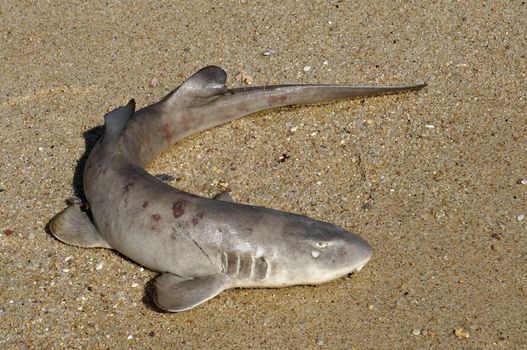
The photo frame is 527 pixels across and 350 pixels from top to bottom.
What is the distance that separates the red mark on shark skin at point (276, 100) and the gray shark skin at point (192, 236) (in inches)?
45.1

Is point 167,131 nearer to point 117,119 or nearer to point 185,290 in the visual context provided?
point 117,119

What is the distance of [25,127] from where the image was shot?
5617 mm

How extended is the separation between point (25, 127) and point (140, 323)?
2.16 metres

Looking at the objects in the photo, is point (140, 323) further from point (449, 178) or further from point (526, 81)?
point (526, 81)

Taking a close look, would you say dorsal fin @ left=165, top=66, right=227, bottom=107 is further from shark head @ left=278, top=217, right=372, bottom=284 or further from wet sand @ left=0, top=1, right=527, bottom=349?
shark head @ left=278, top=217, right=372, bottom=284

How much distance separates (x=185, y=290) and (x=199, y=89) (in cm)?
165

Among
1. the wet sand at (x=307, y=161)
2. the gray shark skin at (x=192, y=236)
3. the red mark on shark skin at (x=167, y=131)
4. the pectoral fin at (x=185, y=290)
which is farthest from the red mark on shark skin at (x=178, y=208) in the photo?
the red mark on shark skin at (x=167, y=131)

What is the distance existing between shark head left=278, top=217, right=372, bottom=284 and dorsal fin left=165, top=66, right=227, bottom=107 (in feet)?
4.98

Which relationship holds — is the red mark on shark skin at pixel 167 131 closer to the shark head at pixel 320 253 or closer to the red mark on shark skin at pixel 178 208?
the red mark on shark skin at pixel 178 208

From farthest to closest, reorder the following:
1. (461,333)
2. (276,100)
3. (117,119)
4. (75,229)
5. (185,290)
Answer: (276,100) → (117,119) → (75,229) → (185,290) → (461,333)

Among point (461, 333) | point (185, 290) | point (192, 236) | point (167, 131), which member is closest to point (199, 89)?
point (167, 131)

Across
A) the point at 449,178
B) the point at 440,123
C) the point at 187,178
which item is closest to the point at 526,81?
the point at 440,123

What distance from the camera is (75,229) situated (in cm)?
453

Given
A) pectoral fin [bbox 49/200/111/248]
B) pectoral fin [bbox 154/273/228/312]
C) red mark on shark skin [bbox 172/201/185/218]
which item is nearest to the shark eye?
pectoral fin [bbox 154/273/228/312]
